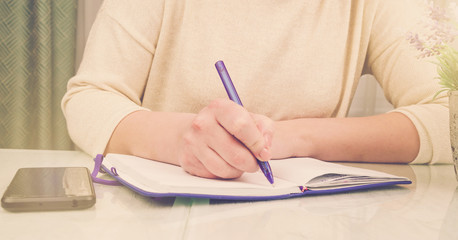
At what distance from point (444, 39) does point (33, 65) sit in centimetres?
188

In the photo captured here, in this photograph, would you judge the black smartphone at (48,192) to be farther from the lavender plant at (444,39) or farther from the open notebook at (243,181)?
the lavender plant at (444,39)

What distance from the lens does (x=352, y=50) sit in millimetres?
1062

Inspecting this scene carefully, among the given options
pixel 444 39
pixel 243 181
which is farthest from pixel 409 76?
pixel 243 181

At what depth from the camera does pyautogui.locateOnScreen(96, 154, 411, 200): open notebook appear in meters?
0.44

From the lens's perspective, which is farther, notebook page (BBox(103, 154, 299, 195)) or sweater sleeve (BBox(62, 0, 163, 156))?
sweater sleeve (BBox(62, 0, 163, 156))

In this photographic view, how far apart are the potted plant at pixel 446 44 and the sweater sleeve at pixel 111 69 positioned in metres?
0.52

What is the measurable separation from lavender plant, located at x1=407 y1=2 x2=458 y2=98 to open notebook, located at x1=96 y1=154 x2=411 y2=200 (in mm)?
170

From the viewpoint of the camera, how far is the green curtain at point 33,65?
1.86 metres

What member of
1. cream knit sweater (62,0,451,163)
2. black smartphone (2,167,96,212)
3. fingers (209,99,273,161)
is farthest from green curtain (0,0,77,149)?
fingers (209,99,273,161)

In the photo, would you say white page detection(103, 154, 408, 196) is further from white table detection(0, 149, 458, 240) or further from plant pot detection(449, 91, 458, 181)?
plant pot detection(449, 91, 458, 181)

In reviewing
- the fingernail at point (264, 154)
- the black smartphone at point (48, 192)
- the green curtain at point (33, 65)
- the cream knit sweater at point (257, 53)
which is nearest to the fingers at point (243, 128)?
the fingernail at point (264, 154)

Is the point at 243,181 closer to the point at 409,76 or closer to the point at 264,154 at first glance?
the point at 264,154

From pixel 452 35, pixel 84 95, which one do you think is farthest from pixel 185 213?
pixel 84 95

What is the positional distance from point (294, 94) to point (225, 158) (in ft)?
1.81
